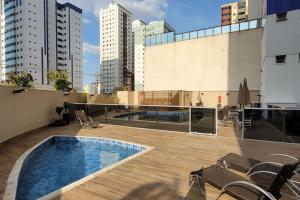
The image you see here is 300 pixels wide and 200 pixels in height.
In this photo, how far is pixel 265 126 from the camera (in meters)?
8.27

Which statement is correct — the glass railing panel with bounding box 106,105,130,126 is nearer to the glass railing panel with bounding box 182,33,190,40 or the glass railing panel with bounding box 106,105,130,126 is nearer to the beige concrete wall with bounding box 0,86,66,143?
the beige concrete wall with bounding box 0,86,66,143

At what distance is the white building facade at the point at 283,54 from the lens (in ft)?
43.9

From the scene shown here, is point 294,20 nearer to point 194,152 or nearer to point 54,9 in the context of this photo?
point 194,152

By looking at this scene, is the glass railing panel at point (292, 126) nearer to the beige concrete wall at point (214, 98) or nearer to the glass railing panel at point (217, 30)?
the beige concrete wall at point (214, 98)

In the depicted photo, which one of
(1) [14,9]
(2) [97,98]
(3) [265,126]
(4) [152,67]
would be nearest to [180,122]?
(3) [265,126]

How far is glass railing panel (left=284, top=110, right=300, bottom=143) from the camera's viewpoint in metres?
7.72

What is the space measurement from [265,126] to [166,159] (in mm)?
4265

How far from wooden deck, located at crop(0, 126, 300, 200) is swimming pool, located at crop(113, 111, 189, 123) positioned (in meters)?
0.97

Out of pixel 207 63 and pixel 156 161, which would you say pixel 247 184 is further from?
pixel 207 63

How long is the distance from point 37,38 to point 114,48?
2811 centimetres

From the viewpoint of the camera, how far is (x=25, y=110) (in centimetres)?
1002

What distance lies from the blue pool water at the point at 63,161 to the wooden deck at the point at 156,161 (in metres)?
0.41

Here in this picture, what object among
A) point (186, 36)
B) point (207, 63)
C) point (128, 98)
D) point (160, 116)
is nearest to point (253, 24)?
point (207, 63)

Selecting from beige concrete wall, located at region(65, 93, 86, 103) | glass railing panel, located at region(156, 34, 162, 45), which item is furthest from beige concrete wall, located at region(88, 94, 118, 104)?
glass railing panel, located at region(156, 34, 162, 45)
